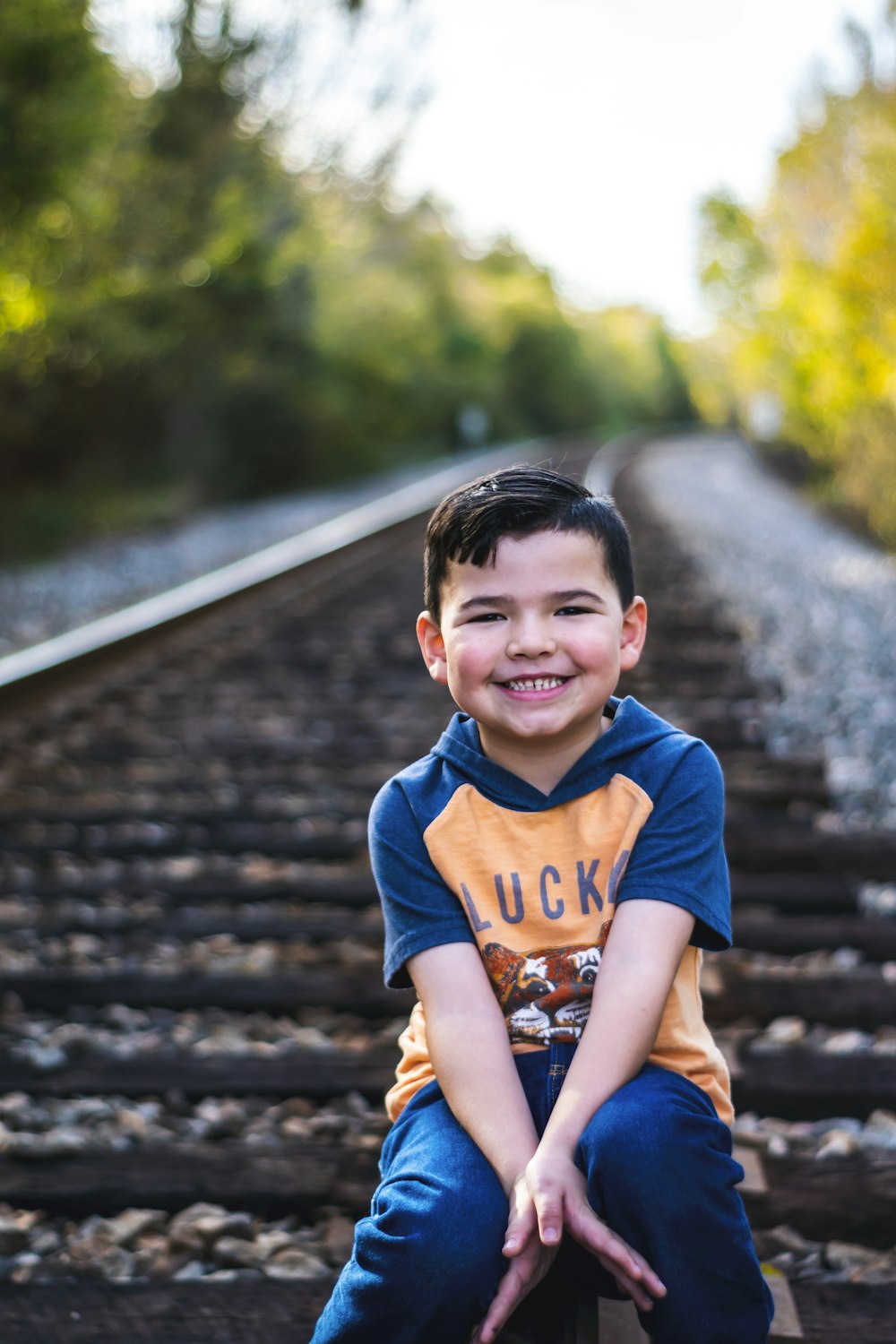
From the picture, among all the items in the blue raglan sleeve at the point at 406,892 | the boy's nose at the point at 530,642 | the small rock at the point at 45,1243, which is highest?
the boy's nose at the point at 530,642

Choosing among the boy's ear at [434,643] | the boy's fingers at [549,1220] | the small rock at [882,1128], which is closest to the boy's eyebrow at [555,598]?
the boy's ear at [434,643]

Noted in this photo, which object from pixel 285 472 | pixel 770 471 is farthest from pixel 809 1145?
pixel 770 471

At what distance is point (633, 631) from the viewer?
66.8 inches

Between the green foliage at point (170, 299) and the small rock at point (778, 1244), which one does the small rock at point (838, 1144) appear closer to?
the small rock at point (778, 1244)

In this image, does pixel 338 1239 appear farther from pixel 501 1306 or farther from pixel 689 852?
pixel 689 852

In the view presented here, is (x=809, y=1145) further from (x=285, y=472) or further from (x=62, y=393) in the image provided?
(x=285, y=472)

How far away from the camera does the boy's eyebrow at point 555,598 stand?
1.58 m

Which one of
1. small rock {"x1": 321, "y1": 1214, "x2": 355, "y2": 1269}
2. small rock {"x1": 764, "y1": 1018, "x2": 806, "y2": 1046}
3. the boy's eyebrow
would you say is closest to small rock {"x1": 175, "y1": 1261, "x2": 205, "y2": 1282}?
small rock {"x1": 321, "y1": 1214, "x2": 355, "y2": 1269}

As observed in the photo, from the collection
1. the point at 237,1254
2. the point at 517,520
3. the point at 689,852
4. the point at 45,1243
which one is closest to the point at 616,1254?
the point at 689,852

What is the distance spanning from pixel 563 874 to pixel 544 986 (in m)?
0.13

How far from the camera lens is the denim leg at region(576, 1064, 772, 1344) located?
51.6 inches

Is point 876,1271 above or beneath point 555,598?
beneath

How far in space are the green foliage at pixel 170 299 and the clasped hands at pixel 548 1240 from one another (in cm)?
976

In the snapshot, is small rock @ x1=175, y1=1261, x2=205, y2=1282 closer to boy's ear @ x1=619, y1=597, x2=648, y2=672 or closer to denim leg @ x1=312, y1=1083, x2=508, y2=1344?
denim leg @ x1=312, y1=1083, x2=508, y2=1344
